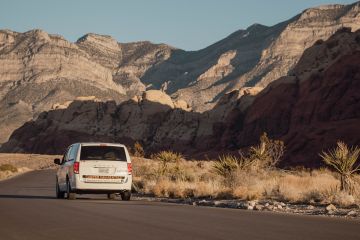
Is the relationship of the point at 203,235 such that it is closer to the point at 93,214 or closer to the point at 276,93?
the point at 93,214

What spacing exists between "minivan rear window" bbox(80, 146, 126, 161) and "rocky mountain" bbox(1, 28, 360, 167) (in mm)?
48477

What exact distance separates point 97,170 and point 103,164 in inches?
10.3

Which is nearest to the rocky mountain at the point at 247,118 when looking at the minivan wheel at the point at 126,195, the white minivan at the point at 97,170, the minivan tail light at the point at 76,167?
the minivan wheel at the point at 126,195

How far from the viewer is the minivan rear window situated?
21.5 m

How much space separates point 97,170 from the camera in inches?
832

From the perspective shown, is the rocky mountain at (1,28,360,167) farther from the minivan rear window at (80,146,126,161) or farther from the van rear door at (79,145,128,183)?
the van rear door at (79,145,128,183)

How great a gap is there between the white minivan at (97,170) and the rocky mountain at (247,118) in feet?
159

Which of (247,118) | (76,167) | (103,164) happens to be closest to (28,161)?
→ (247,118)

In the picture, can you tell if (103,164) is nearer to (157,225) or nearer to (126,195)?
Answer: (126,195)

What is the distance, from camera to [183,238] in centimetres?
1052

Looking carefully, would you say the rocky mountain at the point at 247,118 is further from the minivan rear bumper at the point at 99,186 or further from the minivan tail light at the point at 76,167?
the minivan tail light at the point at 76,167

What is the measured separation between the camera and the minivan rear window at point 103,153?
2147 centimetres

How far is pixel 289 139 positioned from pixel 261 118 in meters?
14.1

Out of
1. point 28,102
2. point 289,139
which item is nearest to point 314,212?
point 289,139
